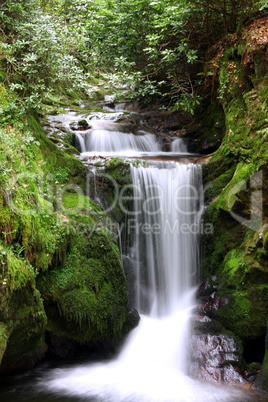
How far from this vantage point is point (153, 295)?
21.7 ft

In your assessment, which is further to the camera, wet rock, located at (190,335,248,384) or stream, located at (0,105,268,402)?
wet rock, located at (190,335,248,384)

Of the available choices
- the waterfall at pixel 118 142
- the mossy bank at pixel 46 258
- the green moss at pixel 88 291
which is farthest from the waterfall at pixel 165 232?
the waterfall at pixel 118 142

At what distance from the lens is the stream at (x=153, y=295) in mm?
4323

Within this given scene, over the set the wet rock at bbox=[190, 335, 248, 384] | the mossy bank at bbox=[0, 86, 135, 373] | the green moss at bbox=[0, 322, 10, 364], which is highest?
the mossy bank at bbox=[0, 86, 135, 373]

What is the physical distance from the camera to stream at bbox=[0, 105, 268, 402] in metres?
4.32

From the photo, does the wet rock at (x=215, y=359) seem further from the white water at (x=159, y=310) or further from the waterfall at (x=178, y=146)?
the waterfall at (x=178, y=146)

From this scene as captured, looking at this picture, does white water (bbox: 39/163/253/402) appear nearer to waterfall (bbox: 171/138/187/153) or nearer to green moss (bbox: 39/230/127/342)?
green moss (bbox: 39/230/127/342)

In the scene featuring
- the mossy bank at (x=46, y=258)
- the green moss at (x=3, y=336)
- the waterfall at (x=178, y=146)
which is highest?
the waterfall at (x=178, y=146)

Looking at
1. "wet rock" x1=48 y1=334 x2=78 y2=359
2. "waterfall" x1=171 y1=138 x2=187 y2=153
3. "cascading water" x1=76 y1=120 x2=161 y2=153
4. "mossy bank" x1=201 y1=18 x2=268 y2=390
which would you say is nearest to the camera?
"wet rock" x1=48 y1=334 x2=78 y2=359

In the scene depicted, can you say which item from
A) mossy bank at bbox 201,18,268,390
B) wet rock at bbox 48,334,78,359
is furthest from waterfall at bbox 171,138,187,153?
wet rock at bbox 48,334,78,359

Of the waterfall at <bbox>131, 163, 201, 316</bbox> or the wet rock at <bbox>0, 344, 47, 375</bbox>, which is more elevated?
the waterfall at <bbox>131, 163, 201, 316</bbox>

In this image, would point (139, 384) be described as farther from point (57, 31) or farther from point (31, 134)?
point (57, 31)

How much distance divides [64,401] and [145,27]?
8751 mm

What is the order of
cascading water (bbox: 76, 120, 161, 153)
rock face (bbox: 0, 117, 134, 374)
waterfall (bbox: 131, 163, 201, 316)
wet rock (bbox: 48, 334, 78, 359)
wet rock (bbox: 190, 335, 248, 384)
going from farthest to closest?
cascading water (bbox: 76, 120, 161, 153) < waterfall (bbox: 131, 163, 201, 316) < wet rock (bbox: 48, 334, 78, 359) < wet rock (bbox: 190, 335, 248, 384) < rock face (bbox: 0, 117, 134, 374)
